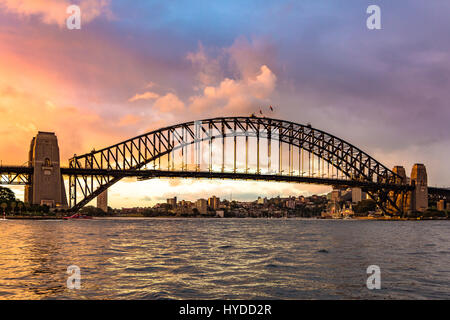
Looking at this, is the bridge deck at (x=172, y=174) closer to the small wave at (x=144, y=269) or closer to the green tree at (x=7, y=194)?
the green tree at (x=7, y=194)

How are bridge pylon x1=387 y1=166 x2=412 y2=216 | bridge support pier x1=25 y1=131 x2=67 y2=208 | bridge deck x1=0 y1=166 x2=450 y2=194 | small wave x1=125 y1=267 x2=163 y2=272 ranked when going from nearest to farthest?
small wave x1=125 y1=267 x2=163 y2=272
bridge support pier x1=25 y1=131 x2=67 y2=208
bridge deck x1=0 y1=166 x2=450 y2=194
bridge pylon x1=387 y1=166 x2=412 y2=216

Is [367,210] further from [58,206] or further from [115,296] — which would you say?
[115,296]

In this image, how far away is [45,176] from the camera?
96.8m

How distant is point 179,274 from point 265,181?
299 feet

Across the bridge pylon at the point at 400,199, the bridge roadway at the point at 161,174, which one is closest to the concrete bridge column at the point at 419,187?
the bridge pylon at the point at 400,199

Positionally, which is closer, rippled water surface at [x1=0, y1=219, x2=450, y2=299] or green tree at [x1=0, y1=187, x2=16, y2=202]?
rippled water surface at [x1=0, y1=219, x2=450, y2=299]

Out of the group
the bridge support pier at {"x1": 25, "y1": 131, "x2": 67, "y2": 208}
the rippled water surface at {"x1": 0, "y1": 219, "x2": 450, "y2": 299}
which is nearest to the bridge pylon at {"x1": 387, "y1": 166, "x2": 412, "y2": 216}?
the bridge support pier at {"x1": 25, "y1": 131, "x2": 67, "y2": 208}

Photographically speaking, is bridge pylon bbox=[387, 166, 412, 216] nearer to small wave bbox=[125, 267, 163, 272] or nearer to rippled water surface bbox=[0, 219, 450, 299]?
rippled water surface bbox=[0, 219, 450, 299]

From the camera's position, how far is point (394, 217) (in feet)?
472

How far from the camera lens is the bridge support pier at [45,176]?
9581 centimetres

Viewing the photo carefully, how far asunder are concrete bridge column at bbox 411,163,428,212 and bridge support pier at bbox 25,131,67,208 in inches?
4109

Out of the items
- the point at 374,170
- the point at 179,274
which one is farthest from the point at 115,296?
the point at 374,170

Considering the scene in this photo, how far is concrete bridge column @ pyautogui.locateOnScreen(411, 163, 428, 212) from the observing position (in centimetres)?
14512

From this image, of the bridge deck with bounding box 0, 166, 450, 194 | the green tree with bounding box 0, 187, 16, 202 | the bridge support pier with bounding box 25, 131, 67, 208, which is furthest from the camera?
the green tree with bounding box 0, 187, 16, 202
